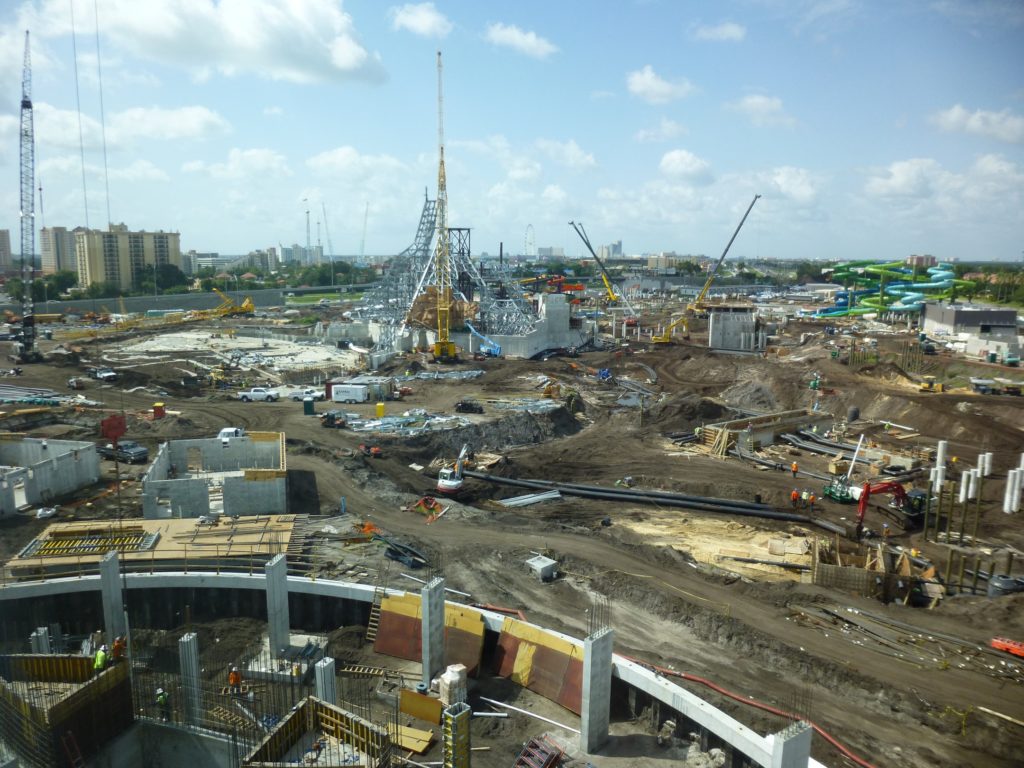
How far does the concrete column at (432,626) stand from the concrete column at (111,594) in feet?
19.4

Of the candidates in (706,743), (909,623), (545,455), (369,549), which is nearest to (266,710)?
(369,549)

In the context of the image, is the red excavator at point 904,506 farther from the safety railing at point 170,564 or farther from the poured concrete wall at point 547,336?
the poured concrete wall at point 547,336

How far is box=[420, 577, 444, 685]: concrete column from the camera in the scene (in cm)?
1175

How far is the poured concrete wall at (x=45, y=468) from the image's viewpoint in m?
19.1

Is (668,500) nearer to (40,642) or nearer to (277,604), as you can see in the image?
(277,604)

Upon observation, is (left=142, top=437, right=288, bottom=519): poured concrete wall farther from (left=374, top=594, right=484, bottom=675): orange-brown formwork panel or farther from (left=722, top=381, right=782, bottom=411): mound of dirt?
(left=722, top=381, right=782, bottom=411): mound of dirt

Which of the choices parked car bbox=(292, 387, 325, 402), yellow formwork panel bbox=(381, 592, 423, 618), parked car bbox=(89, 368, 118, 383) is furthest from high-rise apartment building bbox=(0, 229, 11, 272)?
yellow formwork panel bbox=(381, 592, 423, 618)

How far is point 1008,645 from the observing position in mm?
13172

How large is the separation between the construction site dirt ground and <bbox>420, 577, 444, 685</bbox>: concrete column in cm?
165

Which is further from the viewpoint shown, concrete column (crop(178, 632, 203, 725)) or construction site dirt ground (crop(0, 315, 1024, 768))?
construction site dirt ground (crop(0, 315, 1024, 768))

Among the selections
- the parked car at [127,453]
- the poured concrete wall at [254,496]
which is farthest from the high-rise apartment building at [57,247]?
the poured concrete wall at [254,496]

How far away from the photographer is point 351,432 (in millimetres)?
28781

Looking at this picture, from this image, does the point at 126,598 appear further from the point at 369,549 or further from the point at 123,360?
the point at 123,360

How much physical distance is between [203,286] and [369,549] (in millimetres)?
88525
